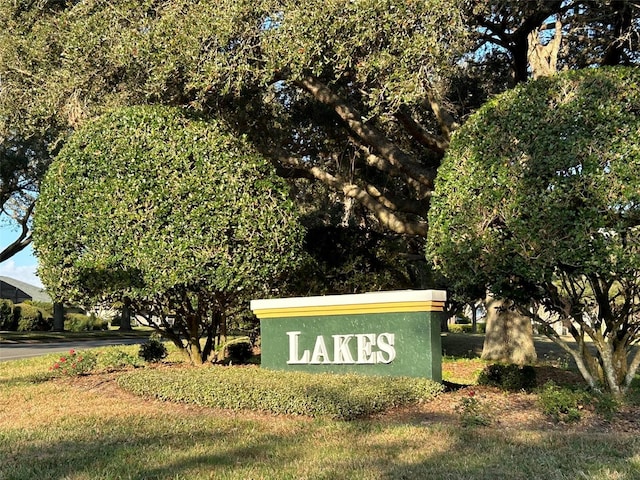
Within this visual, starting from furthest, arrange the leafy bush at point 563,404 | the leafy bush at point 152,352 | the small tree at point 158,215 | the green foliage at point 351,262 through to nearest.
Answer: the green foliage at point 351,262 < the leafy bush at point 152,352 < the small tree at point 158,215 < the leafy bush at point 563,404

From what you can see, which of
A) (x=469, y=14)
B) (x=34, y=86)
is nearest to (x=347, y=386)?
(x=469, y=14)

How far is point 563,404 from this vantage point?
23.3ft

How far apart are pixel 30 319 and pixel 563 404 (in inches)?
1563

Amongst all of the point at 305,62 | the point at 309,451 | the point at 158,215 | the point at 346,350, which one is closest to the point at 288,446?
the point at 309,451

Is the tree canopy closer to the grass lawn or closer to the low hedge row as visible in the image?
the low hedge row

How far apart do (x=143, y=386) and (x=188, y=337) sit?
2.64 meters

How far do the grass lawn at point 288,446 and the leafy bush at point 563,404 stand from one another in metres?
0.26

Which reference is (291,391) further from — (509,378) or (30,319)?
(30,319)

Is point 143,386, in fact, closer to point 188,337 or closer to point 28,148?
point 188,337

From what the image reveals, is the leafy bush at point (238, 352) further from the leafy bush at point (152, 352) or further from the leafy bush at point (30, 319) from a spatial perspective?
the leafy bush at point (30, 319)

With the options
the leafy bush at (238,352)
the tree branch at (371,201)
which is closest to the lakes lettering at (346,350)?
the leafy bush at (238,352)

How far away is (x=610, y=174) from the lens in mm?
7254

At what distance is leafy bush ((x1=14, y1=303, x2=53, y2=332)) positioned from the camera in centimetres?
4016

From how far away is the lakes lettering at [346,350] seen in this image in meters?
8.74
